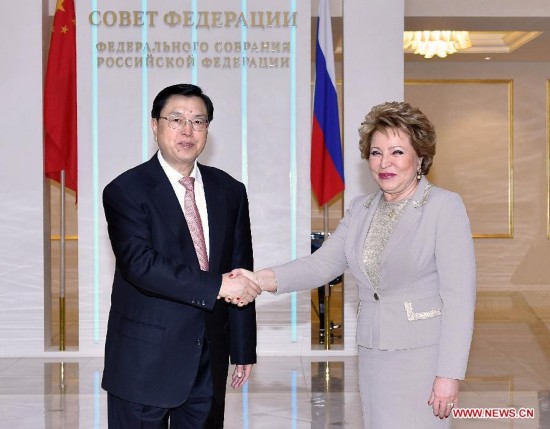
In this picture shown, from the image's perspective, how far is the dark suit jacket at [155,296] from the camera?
3.00 m

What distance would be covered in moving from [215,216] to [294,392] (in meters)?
3.27

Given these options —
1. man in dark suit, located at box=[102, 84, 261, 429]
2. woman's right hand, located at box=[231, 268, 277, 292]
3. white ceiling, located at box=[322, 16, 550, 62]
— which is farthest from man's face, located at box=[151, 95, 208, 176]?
white ceiling, located at box=[322, 16, 550, 62]

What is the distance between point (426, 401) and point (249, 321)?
772 mm

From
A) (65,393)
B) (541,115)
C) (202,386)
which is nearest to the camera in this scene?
(202,386)

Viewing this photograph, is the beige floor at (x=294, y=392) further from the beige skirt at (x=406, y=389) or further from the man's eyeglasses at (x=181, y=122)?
Answer: the man's eyeglasses at (x=181, y=122)

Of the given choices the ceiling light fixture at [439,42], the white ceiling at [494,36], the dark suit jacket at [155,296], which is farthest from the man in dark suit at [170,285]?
the ceiling light fixture at [439,42]

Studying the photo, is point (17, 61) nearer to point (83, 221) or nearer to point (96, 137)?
point (96, 137)

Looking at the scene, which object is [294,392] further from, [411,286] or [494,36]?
[494,36]

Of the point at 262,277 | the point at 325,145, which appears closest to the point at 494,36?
the point at 325,145

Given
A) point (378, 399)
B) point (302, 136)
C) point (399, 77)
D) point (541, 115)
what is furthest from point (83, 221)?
point (541, 115)

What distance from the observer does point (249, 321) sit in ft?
11.0

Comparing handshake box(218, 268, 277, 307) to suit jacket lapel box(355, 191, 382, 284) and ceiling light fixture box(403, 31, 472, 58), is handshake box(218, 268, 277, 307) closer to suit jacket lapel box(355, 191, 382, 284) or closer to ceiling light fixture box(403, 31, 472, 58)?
suit jacket lapel box(355, 191, 382, 284)

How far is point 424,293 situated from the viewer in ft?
9.56

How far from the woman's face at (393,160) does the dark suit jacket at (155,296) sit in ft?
2.05
